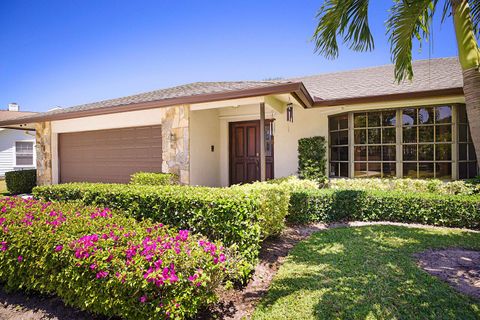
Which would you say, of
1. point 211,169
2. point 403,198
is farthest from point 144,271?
point 211,169

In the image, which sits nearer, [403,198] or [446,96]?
[403,198]

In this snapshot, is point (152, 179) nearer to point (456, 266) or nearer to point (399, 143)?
point (456, 266)

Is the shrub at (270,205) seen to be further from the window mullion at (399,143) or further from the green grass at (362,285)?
the window mullion at (399,143)

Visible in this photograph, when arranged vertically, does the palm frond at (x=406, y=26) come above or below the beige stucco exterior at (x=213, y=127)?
above

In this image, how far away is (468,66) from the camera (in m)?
3.07

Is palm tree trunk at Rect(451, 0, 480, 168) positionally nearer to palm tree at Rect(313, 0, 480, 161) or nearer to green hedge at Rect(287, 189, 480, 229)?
palm tree at Rect(313, 0, 480, 161)

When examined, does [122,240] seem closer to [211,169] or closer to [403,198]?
[403,198]

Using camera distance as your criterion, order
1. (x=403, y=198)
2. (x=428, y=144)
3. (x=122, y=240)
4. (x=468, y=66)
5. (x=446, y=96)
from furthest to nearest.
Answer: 1. (x=428, y=144)
2. (x=446, y=96)
3. (x=403, y=198)
4. (x=468, y=66)
5. (x=122, y=240)

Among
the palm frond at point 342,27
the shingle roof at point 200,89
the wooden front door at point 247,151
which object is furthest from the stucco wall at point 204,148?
the palm frond at point 342,27

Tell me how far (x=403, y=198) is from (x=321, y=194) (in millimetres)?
1729

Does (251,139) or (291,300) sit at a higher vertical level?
(251,139)

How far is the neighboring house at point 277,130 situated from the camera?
718 cm

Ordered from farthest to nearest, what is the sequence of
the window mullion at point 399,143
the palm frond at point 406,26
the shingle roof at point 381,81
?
the window mullion at point 399,143 → the shingle roof at point 381,81 → the palm frond at point 406,26

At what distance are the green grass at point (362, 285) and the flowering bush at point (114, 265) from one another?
0.85m
